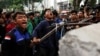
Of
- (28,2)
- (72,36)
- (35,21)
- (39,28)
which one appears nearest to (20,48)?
(39,28)

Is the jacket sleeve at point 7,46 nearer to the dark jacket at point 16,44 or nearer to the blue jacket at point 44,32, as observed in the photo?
the dark jacket at point 16,44

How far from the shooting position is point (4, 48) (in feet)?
17.5

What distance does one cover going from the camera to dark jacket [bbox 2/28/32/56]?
5348 mm

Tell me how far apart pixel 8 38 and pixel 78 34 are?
3.68m

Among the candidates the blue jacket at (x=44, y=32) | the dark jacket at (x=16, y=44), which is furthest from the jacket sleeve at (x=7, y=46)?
the blue jacket at (x=44, y=32)

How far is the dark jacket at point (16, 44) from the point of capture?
17.5ft

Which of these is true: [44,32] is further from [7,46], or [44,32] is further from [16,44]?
[7,46]

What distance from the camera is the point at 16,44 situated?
5.51 meters

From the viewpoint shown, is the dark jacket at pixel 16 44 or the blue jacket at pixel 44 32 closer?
the dark jacket at pixel 16 44

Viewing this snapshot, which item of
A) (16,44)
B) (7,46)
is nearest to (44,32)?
(16,44)

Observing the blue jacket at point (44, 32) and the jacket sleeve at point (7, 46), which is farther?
the blue jacket at point (44, 32)

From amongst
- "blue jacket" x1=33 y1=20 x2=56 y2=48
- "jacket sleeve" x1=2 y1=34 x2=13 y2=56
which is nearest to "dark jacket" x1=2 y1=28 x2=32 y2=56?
"jacket sleeve" x1=2 y1=34 x2=13 y2=56

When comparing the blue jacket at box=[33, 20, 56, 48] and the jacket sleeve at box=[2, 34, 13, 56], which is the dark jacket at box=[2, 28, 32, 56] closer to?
the jacket sleeve at box=[2, 34, 13, 56]

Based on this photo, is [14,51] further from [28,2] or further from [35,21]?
[28,2]
